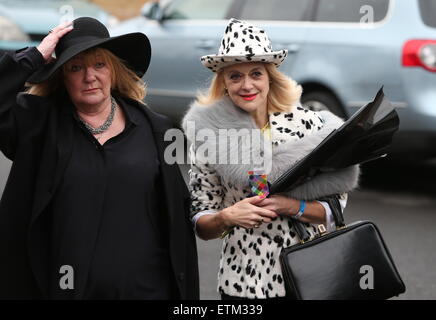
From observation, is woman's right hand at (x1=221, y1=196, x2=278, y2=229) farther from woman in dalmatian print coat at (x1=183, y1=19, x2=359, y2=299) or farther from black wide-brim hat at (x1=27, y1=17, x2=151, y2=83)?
black wide-brim hat at (x1=27, y1=17, x2=151, y2=83)

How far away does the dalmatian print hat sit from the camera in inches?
122

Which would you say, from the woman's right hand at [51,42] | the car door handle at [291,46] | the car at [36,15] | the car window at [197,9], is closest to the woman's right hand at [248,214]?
the woman's right hand at [51,42]

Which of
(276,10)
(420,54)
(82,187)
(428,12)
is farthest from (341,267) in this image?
(276,10)

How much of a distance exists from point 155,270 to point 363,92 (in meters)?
4.48

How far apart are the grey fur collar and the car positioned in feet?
22.3

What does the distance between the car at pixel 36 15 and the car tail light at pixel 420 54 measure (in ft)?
14.5

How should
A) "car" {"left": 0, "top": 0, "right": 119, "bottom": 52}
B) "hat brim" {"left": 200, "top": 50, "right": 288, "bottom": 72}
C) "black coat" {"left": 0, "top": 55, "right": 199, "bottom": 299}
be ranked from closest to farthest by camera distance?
"black coat" {"left": 0, "top": 55, "right": 199, "bottom": 299} → "hat brim" {"left": 200, "top": 50, "right": 288, "bottom": 72} → "car" {"left": 0, "top": 0, "right": 119, "bottom": 52}

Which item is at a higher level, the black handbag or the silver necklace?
the silver necklace

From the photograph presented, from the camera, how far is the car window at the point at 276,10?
773cm

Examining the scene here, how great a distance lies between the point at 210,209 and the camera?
3.21m

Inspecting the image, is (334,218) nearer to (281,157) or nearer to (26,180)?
Answer: (281,157)

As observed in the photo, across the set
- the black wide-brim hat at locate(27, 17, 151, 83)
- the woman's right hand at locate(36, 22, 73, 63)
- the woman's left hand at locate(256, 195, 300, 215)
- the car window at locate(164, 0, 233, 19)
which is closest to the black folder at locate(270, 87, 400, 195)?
the woman's left hand at locate(256, 195, 300, 215)

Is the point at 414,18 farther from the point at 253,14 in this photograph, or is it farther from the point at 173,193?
the point at 173,193

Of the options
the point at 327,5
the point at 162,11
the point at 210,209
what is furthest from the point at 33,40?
the point at 210,209
